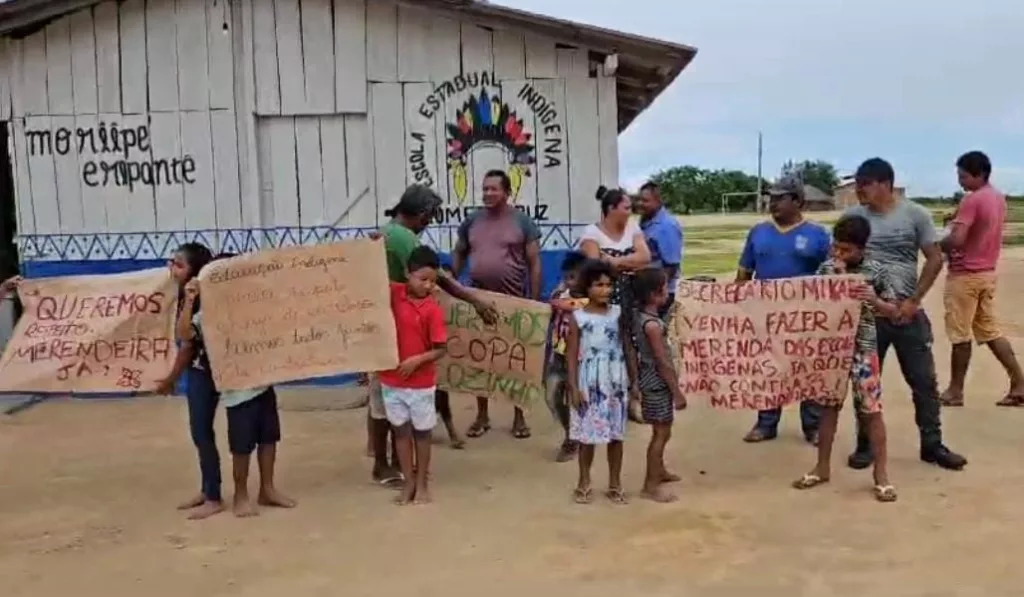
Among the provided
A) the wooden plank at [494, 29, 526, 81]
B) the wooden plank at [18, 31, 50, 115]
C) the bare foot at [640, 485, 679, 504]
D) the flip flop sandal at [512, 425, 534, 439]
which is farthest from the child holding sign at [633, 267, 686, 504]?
the wooden plank at [18, 31, 50, 115]

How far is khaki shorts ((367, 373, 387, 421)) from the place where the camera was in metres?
6.30

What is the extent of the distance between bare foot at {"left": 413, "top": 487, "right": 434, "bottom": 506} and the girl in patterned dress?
78cm

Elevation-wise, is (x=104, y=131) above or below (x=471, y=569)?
above

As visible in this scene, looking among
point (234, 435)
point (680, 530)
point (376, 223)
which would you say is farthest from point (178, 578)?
point (376, 223)

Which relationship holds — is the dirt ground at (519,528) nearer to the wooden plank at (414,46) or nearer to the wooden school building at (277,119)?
the wooden school building at (277,119)

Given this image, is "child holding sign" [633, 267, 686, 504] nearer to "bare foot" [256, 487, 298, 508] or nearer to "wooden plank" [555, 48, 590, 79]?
"bare foot" [256, 487, 298, 508]

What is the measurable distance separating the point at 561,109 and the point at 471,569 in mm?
4762

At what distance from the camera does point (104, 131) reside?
9211mm

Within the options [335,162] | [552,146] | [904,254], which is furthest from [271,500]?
[552,146]

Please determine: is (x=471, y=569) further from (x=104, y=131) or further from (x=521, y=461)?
(x=104, y=131)

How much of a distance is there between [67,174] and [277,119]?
70.1 inches

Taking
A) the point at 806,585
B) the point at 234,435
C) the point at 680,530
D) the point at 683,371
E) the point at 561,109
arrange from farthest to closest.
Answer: the point at 561,109
the point at 683,371
the point at 234,435
the point at 680,530
the point at 806,585

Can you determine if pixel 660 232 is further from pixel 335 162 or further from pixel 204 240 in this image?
pixel 204 240

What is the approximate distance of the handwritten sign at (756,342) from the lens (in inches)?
241
